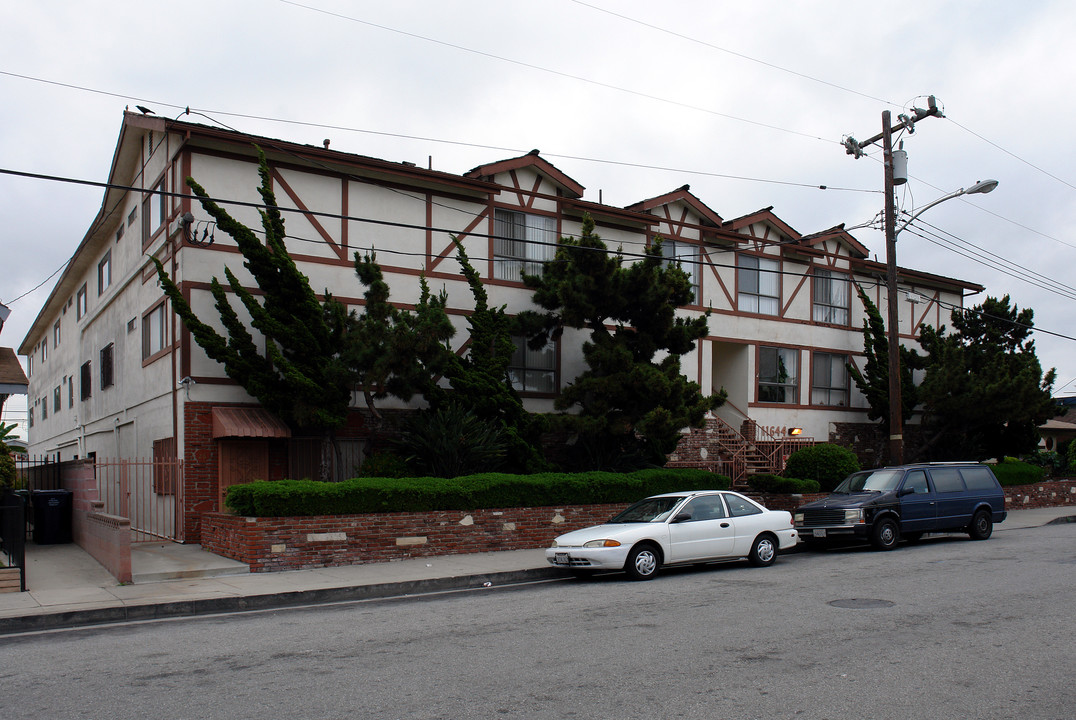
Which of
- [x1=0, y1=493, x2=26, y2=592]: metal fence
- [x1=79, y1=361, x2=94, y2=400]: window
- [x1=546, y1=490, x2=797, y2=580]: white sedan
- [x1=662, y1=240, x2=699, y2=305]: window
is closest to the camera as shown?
[x1=0, y1=493, x2=26, y2=592]: metal fence

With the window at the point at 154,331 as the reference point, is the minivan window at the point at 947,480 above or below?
below

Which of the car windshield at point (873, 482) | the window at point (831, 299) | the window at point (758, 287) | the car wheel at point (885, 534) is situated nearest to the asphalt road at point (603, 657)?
the car wheel at point (885, 534)

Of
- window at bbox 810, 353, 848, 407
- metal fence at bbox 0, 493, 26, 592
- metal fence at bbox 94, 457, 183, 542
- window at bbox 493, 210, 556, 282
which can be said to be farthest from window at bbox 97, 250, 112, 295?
window at bbox 810, 353, 848, 407

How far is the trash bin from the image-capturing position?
18.4 m

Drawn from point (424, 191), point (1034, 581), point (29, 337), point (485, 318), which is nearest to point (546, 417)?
point (485, 318)

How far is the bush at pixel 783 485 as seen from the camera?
69.2 ft

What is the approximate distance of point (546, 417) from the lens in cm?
1911

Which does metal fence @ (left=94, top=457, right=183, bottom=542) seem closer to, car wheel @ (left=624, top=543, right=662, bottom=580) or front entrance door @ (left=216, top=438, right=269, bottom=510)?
front entrance door @ (left=216, top=438, right=269, bottom=510)

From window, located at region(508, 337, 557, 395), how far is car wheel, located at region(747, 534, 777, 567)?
313 inches

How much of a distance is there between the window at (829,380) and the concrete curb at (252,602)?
16301 mm

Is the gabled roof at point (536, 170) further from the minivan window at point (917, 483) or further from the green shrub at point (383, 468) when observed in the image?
the minivan window at point (917, 483)

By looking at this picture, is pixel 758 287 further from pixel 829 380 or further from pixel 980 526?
pixel 980 526

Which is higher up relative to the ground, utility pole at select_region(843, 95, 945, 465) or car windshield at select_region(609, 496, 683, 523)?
utility pole at select_region(843, 95, 945, 465)

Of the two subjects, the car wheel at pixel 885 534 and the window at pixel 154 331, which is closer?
the car wheel at pixel 885 534
